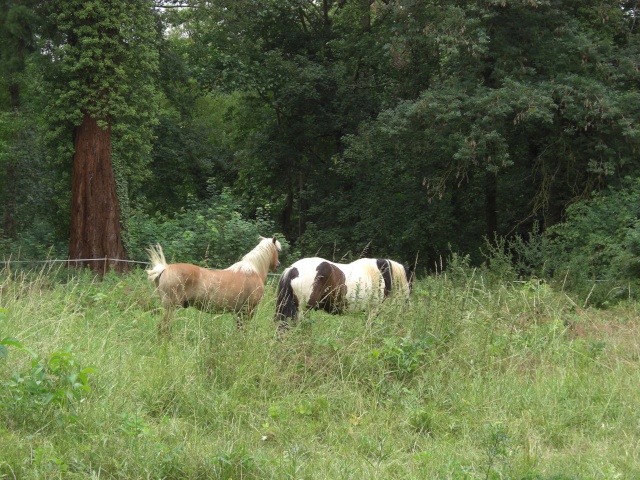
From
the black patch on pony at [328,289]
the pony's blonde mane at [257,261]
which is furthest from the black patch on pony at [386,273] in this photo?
the pony's blonde mane at [257,261]

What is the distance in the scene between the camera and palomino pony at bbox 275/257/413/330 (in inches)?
292

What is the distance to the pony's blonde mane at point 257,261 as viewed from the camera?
26.7 ft

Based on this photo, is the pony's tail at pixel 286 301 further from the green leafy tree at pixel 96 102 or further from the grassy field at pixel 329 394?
the green leafy tree at pixel 96 102

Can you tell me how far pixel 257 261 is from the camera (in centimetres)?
826

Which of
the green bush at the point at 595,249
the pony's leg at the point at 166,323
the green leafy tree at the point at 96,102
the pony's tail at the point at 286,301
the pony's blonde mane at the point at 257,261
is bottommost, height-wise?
the green bush at the point at 595,249

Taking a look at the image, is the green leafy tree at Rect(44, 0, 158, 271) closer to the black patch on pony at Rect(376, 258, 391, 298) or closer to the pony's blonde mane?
the pony's blonde mane

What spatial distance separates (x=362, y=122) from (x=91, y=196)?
830cm

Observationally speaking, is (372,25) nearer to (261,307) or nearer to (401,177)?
(401,177)

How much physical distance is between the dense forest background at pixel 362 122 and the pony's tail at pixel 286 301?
3.93 m

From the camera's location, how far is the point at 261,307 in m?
8.59

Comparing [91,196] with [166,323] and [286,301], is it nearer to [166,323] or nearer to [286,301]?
[166,323]

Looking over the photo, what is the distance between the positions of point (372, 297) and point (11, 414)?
3950mm

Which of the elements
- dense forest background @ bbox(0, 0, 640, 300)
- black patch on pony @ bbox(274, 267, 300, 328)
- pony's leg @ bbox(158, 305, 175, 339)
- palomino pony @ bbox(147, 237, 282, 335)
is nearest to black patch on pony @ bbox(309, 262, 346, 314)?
black patch on pony @ bbox(274, 267, 300, 328)

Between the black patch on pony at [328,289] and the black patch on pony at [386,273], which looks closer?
the black patch on pony at [328,289]
